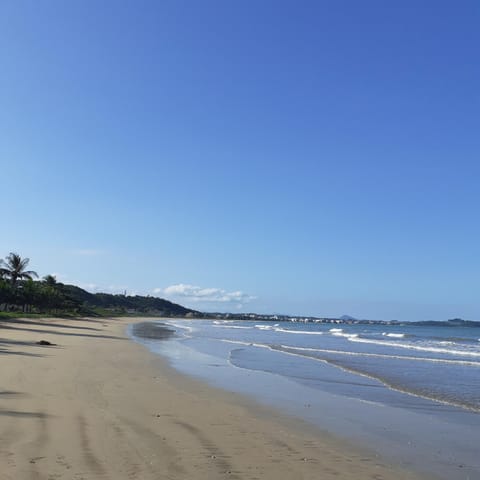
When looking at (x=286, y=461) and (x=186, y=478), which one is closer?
(x=186, y=478)

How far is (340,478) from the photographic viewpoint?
7.74 m

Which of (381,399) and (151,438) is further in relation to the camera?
(381,399)

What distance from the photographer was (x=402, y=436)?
11.2 m

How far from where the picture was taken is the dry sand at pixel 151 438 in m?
7.36

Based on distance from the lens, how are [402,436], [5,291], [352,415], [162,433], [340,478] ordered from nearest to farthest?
[340,478] → [162,433] → [402,436] → [352,415] → [5,291]

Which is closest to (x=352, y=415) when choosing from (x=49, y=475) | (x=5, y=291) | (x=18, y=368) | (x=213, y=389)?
(x=213, y=389)

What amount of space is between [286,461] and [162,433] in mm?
2403

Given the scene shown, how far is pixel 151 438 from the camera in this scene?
9.16 meters

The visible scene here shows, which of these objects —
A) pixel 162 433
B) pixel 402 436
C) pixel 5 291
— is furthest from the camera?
pixel 5 291

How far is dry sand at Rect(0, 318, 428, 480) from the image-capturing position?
7.36m

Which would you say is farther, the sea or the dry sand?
the sea

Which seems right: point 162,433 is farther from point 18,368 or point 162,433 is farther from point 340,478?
point 18,368

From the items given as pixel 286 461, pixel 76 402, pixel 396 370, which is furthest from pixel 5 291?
pixel 286 461

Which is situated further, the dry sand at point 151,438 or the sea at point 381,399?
the sea at point 381,399
